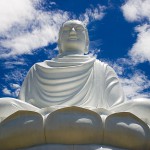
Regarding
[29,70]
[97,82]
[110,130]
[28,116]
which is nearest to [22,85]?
[29,70]

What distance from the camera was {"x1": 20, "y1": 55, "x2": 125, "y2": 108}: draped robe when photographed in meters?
5.82

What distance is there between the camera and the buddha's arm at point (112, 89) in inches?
229

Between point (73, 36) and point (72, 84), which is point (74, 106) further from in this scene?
point (73, 36)

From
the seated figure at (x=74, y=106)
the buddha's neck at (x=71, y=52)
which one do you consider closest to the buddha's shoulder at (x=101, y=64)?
the seated figure at (x=74, y=106)

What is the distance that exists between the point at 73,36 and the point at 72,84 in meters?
1.01

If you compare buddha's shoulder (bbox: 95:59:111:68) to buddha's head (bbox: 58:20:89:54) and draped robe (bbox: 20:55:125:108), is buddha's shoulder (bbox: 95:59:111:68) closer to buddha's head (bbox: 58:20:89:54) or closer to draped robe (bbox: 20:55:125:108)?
draped robe (bbox: 20:55:125:108)

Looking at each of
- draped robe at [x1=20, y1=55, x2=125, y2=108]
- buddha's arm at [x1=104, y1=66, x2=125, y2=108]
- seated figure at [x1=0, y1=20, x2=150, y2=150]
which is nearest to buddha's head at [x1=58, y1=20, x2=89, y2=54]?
seated figure at [x1=0, y1=20, x2=150, y2=150]

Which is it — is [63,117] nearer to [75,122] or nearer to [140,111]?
[75,122]

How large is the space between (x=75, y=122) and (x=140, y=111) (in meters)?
1.02

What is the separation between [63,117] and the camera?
4.16 metres

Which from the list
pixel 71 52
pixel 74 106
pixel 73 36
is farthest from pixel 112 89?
pixel 74 106

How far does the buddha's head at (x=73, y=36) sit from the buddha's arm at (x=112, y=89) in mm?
712

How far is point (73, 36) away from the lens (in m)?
6.61

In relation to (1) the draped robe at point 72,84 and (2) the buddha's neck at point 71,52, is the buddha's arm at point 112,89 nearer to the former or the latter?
(1) the draped robe at point 72,84
